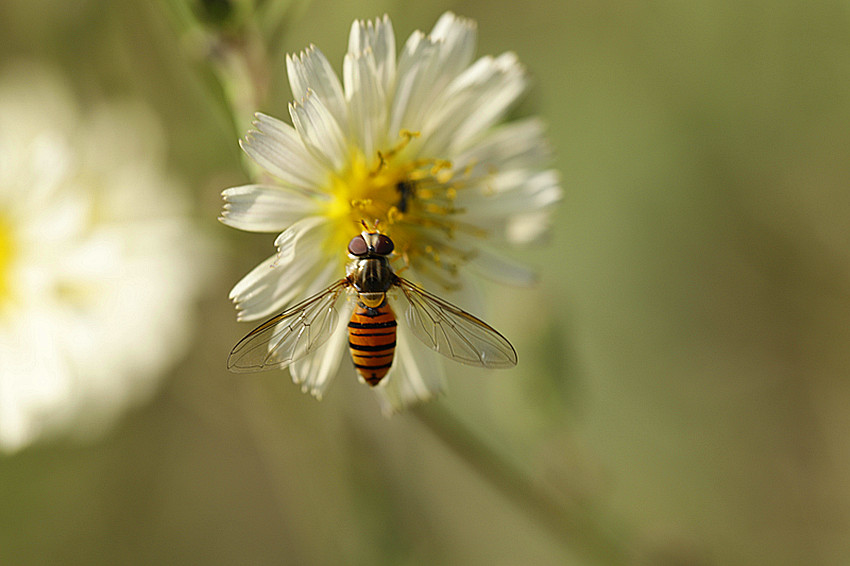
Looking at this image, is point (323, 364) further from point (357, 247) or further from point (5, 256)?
point (5, 256)

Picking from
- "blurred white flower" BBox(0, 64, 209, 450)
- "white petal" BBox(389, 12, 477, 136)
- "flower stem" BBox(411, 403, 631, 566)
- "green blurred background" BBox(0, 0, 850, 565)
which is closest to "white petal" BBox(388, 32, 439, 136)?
"white petal" BBox(389, 12, 477, 136)

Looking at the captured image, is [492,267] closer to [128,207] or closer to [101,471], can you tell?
[128,207]

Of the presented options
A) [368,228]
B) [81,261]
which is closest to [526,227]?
[368,228]

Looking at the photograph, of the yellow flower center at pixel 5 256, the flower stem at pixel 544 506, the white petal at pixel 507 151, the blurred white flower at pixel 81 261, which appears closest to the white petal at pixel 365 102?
the white petal at pixel 507 151

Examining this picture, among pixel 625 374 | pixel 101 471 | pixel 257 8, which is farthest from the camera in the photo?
pixel 625 374

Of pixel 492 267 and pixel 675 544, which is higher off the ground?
pixel 492 267

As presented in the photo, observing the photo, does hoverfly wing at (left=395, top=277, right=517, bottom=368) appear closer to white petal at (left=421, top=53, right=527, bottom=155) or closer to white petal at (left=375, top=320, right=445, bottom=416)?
white petal at (left=375, top=320, right=445, bottom=416)

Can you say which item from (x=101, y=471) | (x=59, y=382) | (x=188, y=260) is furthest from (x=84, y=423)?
Answer: (x=101, y=471)
